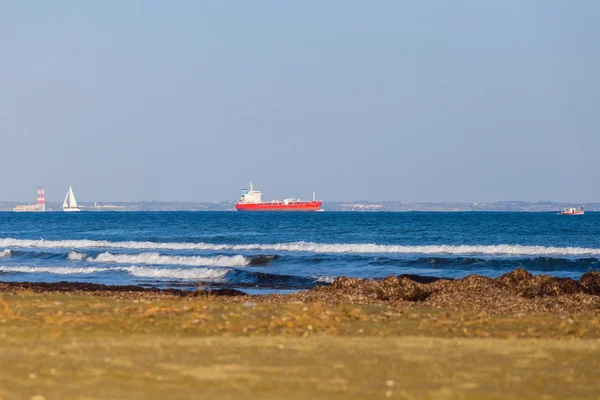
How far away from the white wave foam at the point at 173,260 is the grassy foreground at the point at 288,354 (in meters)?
27.2

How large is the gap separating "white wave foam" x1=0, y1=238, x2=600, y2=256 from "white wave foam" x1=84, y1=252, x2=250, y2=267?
35.1 feet

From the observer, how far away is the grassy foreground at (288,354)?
23.1 feet

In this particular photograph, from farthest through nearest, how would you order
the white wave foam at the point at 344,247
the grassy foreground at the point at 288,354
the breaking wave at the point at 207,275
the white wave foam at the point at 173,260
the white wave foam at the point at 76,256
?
the white wave foam at the point at 344,247 < the white wave foam at the point at 76,256 < the white wave foam at the point at 173,260 < the breaking wave at the point at 207,275 < the grassy foreground at the point at 288,354

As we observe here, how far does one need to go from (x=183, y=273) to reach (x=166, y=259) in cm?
848

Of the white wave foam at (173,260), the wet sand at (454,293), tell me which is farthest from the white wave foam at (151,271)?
the wet sand at (454,293)

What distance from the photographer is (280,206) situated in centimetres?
18688

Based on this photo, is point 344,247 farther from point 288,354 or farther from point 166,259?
point 288,354

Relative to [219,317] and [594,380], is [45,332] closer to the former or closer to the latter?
[219,317]

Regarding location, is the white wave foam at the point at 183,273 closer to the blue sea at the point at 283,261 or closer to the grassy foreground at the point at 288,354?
the blue sea at the point at 283,261

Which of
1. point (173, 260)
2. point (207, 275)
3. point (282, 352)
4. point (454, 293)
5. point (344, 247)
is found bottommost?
point (207, 275)

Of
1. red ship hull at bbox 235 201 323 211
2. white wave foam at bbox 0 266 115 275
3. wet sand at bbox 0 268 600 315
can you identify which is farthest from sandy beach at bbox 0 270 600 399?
red ship hull at bbox 235 201 323 211

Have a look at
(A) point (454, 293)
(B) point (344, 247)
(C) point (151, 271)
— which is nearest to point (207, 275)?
(C) point (151, 271)

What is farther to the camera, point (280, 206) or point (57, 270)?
point (280, 206)

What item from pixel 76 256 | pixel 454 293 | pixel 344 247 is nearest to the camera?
pixel 454 293
